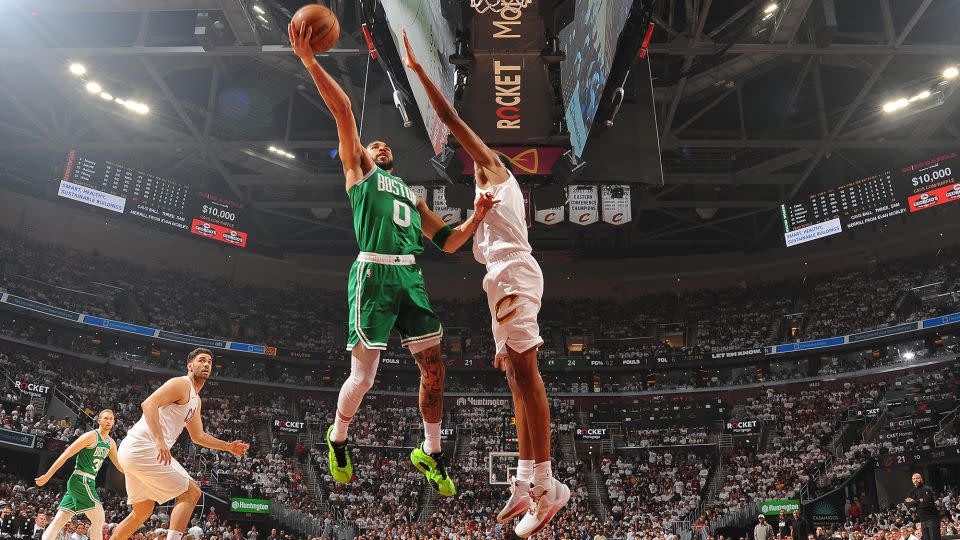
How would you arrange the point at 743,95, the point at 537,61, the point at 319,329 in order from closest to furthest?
the point at 537,61 < the point at 743,95 < the point at 319,329

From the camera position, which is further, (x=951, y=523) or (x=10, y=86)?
(x=10, y=86)

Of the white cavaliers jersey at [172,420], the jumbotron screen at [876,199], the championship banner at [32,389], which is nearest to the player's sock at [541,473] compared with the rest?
the white cavaliers jersey at [172,420]

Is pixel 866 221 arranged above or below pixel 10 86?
below

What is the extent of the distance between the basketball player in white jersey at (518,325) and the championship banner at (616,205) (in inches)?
505

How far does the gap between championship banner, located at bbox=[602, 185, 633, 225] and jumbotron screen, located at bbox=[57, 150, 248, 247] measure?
17512 millimetres

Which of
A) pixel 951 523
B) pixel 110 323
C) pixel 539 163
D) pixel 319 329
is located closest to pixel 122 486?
pixel 110 323

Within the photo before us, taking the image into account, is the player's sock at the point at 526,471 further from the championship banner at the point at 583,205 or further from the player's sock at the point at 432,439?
the championship banner at the point at 583,205

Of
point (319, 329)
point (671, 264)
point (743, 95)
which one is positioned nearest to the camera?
point (743, 95)

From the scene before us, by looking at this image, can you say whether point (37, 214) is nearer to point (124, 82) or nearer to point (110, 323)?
point (110, 323)

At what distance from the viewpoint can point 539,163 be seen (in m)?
11.5

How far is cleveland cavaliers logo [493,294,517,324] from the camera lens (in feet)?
14.8

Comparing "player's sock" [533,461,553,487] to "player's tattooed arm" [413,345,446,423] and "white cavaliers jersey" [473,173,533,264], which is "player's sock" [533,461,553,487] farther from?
"white cavaliers jersey" [473,173,533,264]

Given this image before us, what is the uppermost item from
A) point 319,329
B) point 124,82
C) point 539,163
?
point 124,82

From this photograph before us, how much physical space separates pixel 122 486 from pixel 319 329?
12.6m
